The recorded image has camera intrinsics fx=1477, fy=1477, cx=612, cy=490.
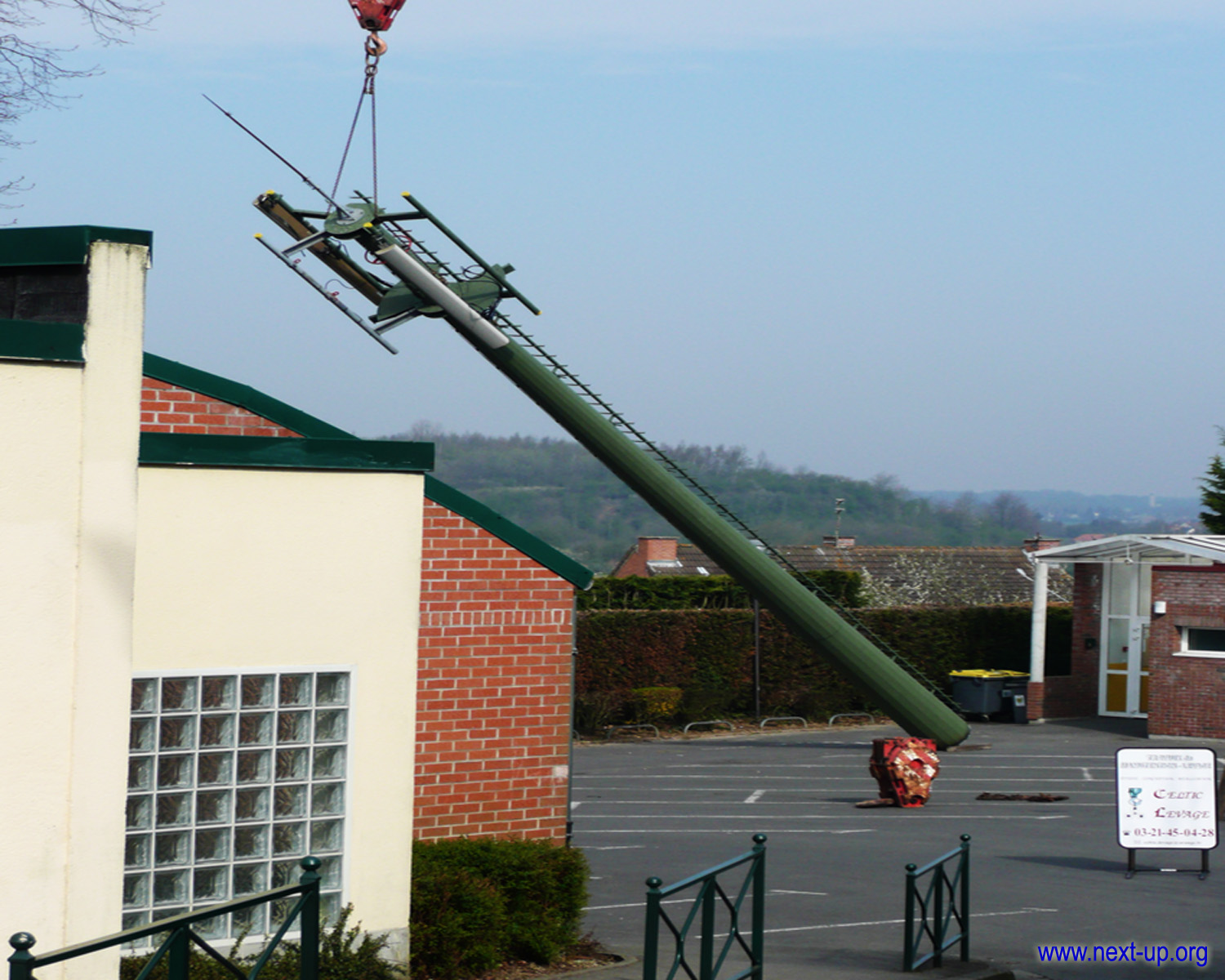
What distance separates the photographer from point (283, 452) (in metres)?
8.23

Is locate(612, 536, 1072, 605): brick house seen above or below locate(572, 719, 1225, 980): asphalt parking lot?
above

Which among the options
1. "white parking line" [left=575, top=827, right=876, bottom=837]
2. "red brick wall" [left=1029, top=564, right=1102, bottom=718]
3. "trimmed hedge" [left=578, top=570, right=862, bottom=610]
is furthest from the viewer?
"trimmed hedge" [left=578, top=570, right=862, bottom=610]

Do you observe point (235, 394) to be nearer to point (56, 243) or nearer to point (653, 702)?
point (56, 243)

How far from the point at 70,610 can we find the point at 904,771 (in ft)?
56.1

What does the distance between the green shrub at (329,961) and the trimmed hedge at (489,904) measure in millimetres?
710

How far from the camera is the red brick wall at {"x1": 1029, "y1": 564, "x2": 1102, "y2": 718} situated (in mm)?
33719

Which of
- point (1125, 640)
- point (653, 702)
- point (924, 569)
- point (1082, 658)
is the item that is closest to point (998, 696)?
point (1082, 658)

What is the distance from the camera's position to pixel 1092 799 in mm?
22156

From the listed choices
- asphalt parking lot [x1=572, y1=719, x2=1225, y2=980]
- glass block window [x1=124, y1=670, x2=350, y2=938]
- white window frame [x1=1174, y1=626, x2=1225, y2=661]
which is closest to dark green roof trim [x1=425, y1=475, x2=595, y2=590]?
asphalt parking lot [x1=572, y1=719, x2=1225, y2=980]

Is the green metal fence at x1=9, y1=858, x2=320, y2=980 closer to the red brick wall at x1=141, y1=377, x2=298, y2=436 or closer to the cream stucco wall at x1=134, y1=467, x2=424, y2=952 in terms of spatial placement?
the cream stucco wall at x1=134, y1=467, x2=424, y2=952

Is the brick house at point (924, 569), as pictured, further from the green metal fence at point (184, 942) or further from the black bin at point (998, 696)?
the green metal fence at point (184, 942)

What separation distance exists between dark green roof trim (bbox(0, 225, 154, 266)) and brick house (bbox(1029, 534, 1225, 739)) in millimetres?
26195

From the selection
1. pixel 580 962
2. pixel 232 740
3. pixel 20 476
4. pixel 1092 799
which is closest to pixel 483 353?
pixel 1092 799

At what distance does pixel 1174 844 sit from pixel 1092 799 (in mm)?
7116
